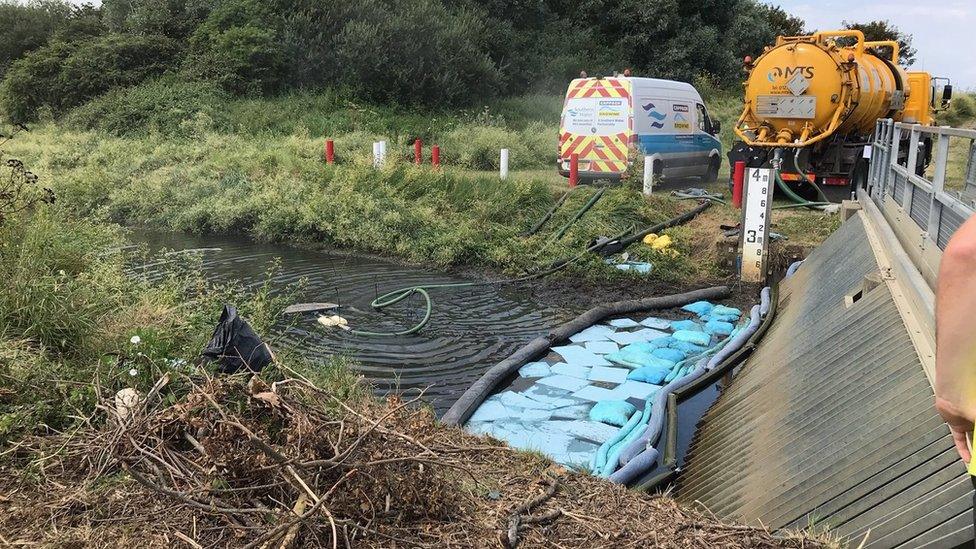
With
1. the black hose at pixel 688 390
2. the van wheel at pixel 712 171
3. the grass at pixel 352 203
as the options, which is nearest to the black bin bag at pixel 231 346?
the black hose at pixel 688 390

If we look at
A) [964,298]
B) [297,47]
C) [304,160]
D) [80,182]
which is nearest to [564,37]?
[297,47]

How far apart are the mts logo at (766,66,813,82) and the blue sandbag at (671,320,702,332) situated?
5.86 m

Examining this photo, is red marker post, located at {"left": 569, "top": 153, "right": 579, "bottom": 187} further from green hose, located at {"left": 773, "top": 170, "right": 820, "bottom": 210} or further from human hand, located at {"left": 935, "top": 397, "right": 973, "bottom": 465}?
human hand, located at {"left": 935, "top": 397, "right": 973, "bottom": 465}

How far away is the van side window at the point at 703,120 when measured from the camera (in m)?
17.1

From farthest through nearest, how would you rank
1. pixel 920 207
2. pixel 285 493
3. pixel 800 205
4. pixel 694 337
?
pixel 800 205 → pixel 694 337 → pixel 920 207 → pixel 285 493

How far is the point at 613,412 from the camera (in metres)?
6.17

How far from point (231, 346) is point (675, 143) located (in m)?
13.2

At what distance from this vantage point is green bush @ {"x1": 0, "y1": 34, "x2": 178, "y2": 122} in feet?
84.6

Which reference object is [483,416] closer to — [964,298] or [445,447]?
[445,447]

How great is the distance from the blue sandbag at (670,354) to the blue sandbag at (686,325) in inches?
38.9

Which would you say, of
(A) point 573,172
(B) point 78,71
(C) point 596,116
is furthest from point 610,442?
(B) point 78,71

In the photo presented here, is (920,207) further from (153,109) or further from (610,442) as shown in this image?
(153,109)

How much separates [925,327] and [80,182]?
18541 mm

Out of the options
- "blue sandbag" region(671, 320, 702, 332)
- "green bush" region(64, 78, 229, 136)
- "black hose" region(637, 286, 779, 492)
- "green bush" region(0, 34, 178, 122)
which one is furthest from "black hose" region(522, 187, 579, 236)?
"green bush" region(0, 34, 178, 122)
